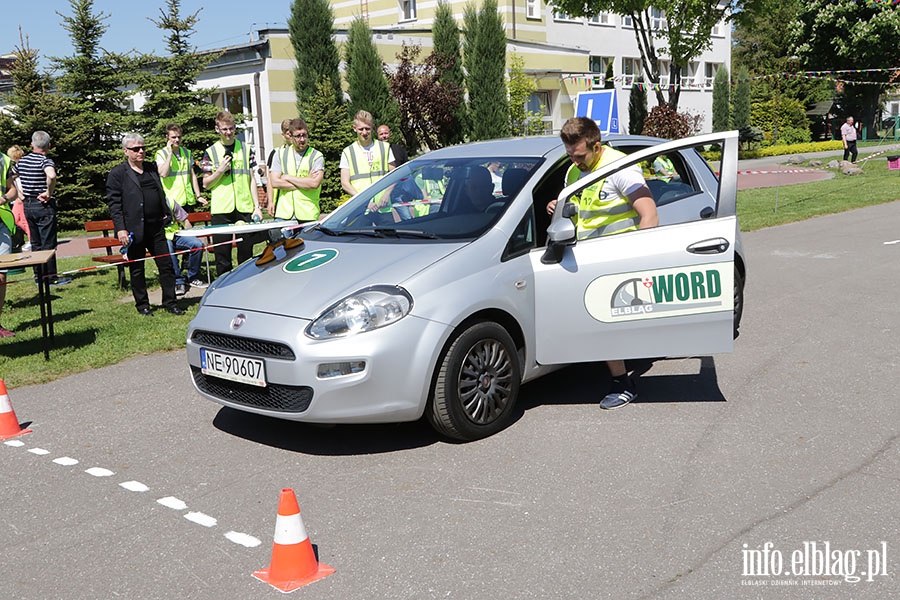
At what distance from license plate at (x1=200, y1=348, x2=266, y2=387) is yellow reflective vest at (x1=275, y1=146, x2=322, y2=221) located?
440cm

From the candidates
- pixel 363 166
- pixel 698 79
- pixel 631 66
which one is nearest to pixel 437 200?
pixel 363 166

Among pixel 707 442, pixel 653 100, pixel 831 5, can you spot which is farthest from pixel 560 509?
pixel 831 5

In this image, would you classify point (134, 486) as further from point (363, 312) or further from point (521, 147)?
point (521, 147)

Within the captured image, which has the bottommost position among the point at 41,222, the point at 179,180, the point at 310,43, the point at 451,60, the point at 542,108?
the point at 41,222

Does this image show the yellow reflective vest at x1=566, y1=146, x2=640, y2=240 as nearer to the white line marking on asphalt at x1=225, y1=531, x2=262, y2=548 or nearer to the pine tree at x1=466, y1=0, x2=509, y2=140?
the white line marking on asphalt at x1=225, y1=531, x2=262, y2=548

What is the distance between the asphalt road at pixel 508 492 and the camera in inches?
138

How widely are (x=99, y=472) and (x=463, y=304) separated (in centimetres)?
220

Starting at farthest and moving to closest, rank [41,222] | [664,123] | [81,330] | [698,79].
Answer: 1. [698,79]
2. [664,123]
3. [41,222]
4. [81,330]

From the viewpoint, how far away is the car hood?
479 cm

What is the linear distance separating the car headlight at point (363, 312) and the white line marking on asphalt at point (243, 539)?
1.11 meters

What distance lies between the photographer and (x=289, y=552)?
3.46 m

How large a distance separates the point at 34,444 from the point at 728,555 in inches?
160

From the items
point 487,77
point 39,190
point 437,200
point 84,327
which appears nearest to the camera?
point 437,200

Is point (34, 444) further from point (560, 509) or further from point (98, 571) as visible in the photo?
point (560, 509)
